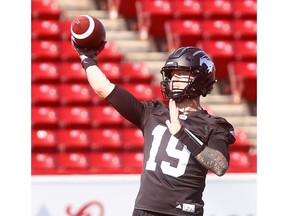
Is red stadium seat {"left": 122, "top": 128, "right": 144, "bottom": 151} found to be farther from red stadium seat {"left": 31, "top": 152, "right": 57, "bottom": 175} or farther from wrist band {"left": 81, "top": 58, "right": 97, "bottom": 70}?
wrist band {"left": 81, "top": 58, "right": 97, "bottom": 70}

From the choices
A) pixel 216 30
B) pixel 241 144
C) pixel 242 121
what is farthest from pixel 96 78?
pixel 216 30

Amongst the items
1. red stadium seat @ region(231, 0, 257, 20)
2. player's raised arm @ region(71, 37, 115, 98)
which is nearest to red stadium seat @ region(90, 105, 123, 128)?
red stadium seat @ region(231, 0, 257, 20)

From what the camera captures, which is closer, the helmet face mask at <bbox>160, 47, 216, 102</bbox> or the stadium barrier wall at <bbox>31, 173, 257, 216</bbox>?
the helmet face mask at <bbox>160, 47, 216, 102</bbox>

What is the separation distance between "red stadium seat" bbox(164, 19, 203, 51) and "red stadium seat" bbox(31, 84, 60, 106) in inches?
60.6

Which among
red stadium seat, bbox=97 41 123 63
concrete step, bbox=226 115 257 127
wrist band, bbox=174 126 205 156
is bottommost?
concrete step, bbox=226 115 257 127

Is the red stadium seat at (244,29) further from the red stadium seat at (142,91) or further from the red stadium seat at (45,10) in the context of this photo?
the red stadium seat at (45,10)

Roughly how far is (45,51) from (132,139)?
1.66 meters

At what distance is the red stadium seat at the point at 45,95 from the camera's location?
9.29 m

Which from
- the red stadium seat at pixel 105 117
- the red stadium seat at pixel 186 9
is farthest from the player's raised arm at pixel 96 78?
the red stadium seat at pixel 186 9

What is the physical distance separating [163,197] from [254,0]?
23.5 feet

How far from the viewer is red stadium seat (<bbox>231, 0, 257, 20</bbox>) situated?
1050 centimetres
